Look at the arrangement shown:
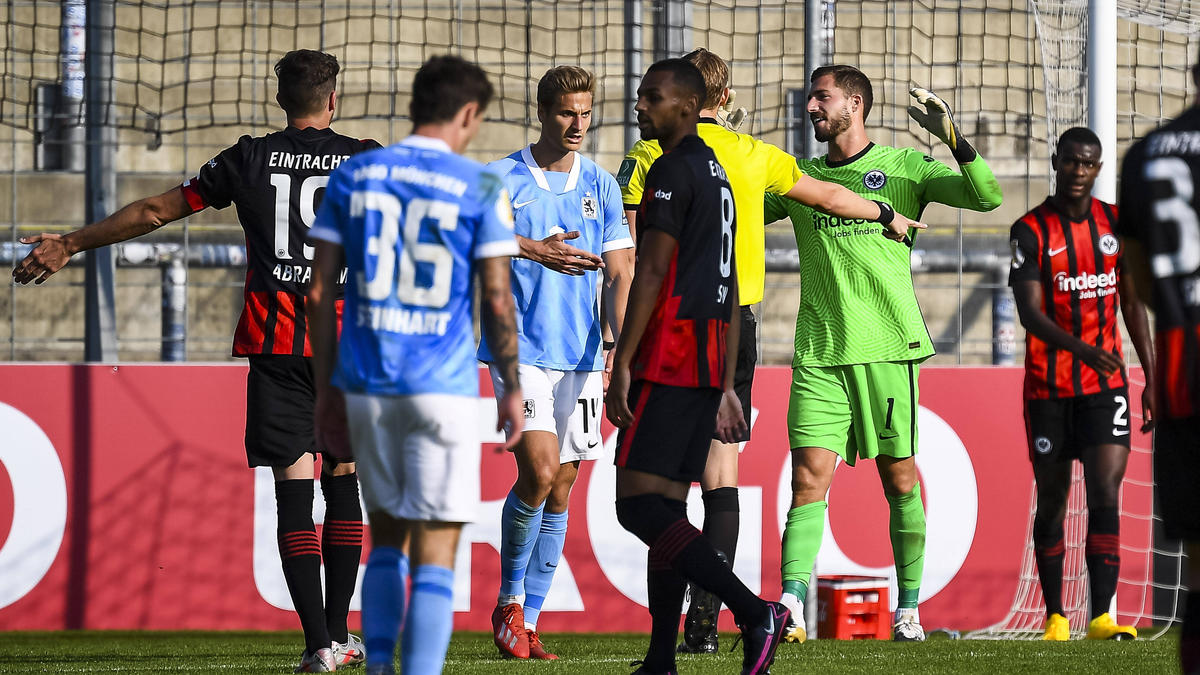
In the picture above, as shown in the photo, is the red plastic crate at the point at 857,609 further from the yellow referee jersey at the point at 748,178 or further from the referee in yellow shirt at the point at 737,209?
the yellow referee jersey at the point at 748,178

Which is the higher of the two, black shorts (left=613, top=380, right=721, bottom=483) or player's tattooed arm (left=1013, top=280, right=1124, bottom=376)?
player's tattooed arm (left=1013, top=280, right=1124, bottom=376)

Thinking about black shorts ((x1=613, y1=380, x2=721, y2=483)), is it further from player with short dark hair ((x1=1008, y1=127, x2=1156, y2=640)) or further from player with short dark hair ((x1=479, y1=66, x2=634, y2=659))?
player with short dark hair ((x1=1008, y1=127, x2=1156, y2=640))

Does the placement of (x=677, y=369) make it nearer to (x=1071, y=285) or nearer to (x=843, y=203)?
(x=843, y=203)

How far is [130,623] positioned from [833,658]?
3603mm

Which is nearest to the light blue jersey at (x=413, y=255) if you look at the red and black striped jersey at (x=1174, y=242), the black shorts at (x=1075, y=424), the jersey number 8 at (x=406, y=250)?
the jersey number 8 at (x=406, y=250)

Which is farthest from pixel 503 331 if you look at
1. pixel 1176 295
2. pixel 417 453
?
pixel 1176 295

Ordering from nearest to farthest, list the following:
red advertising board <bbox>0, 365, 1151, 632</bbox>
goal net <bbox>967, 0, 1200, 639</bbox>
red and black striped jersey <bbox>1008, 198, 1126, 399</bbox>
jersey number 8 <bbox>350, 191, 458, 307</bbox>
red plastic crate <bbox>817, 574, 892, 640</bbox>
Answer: jersey number 8 <bbox>350, 191, 458, 307</bbox>, red and black striped jersey <bbox>1008, 198, 1126, 399</bbox>, red plastic crate <bbox>817, 574, 892, 640</bbox>, red advertising board <bbox>0, 365, 1151, 632</bbox>, goal net <bbox>967, 0, 1200, 639</bbox>

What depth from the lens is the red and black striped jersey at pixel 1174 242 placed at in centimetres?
276

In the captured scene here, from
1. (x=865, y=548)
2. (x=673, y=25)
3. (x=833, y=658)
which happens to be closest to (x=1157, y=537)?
(x=865, y=548)

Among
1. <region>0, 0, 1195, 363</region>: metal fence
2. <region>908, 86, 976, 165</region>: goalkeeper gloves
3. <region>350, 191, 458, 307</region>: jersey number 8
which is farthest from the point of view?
<region>0, 0, 1195, 363</region>: metal fence

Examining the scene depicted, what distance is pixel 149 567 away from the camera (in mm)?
6742

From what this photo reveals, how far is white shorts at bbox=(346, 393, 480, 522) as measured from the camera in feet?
10.1

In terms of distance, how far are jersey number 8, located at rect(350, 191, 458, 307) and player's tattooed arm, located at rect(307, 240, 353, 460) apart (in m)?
0.12

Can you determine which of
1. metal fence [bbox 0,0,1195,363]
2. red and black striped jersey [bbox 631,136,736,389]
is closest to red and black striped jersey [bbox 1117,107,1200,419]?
red and black striped jersey [bbox 631,136,736,389]
